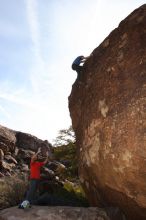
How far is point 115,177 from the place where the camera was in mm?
8039

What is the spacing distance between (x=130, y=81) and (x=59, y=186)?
23.9 feet

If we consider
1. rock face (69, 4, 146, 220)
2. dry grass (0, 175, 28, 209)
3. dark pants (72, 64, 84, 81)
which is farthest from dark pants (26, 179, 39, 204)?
dark pants (72, 64, 84, 81)

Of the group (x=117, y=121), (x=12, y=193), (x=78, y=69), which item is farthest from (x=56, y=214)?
(x=78, y=69)

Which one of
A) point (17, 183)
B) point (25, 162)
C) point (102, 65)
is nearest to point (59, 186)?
point (17, 183)

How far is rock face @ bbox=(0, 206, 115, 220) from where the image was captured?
880 cm

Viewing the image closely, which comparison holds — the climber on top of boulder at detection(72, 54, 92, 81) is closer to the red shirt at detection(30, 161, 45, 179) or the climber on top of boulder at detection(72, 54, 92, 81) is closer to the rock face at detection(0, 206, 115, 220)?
the red shirt at detection(30, 161, 45, 179)

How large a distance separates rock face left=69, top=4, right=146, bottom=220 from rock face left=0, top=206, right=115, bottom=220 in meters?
0.40

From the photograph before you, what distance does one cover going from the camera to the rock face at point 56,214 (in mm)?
8805

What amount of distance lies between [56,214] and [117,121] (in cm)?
285

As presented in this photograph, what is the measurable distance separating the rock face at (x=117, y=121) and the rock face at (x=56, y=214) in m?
0.40

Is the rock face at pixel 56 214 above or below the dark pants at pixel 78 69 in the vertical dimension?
below

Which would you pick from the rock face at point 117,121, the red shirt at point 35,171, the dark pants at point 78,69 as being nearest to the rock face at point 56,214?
the rock face at point 117,121

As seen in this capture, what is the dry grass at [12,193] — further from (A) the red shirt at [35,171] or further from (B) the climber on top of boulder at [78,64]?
(B) the climber on top of boulder at [78,64]

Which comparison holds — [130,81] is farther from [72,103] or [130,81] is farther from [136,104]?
Answer: [72,103]
